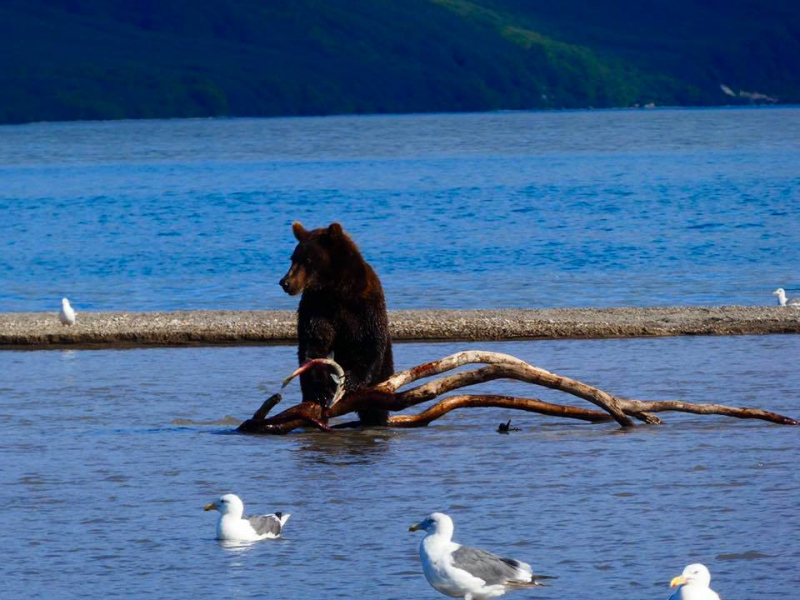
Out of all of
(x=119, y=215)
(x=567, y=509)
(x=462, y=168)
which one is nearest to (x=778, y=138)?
(x=462, y=168)

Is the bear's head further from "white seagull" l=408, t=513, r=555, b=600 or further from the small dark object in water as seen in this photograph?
"white seagull" l=408, t=513, r=555, b=600

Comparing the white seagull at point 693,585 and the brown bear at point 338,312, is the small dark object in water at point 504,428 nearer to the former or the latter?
the brown bear at point 338,312

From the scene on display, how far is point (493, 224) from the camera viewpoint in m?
51.8

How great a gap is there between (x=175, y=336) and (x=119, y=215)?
4189cm

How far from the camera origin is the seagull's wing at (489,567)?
752 cm

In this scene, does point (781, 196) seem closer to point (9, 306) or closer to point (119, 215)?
point (119, 215)

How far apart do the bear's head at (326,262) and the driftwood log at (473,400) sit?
0.71 m

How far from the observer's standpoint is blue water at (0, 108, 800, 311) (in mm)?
30844

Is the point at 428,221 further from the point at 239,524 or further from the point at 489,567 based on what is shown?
the point at 489,567

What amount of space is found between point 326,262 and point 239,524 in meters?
3.99

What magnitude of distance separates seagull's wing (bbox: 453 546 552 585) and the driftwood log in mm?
4723

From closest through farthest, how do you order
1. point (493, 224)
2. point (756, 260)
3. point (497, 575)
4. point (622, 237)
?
point (497, 575) → point (756, 260) → point (622, 237) → point (493, 224)

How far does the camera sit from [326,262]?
1287cm

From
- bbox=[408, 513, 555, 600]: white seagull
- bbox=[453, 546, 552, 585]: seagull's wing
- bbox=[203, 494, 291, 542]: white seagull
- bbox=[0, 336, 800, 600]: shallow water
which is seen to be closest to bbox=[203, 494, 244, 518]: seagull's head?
bbox=[203, 494, 291, 542]: white seagull
